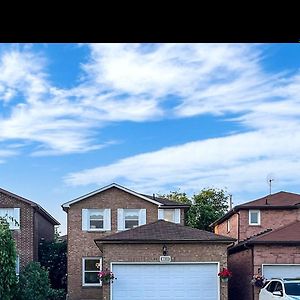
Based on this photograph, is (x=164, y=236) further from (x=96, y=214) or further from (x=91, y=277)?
(x=96, y=214)

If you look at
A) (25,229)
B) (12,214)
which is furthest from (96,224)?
(12,214)

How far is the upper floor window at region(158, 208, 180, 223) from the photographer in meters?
29.0

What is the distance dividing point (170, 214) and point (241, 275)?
14.9 feet

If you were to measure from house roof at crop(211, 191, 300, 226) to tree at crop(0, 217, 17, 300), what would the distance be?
354 inches

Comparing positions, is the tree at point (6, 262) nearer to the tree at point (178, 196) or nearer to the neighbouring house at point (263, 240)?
the neighbouring house at point (263, 240)

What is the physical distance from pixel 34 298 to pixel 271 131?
9878 millimetres

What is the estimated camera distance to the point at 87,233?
28.3 metres

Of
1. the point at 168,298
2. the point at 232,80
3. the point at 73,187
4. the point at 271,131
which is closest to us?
the point at 232,80

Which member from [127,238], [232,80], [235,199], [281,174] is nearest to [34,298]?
[127,238]
